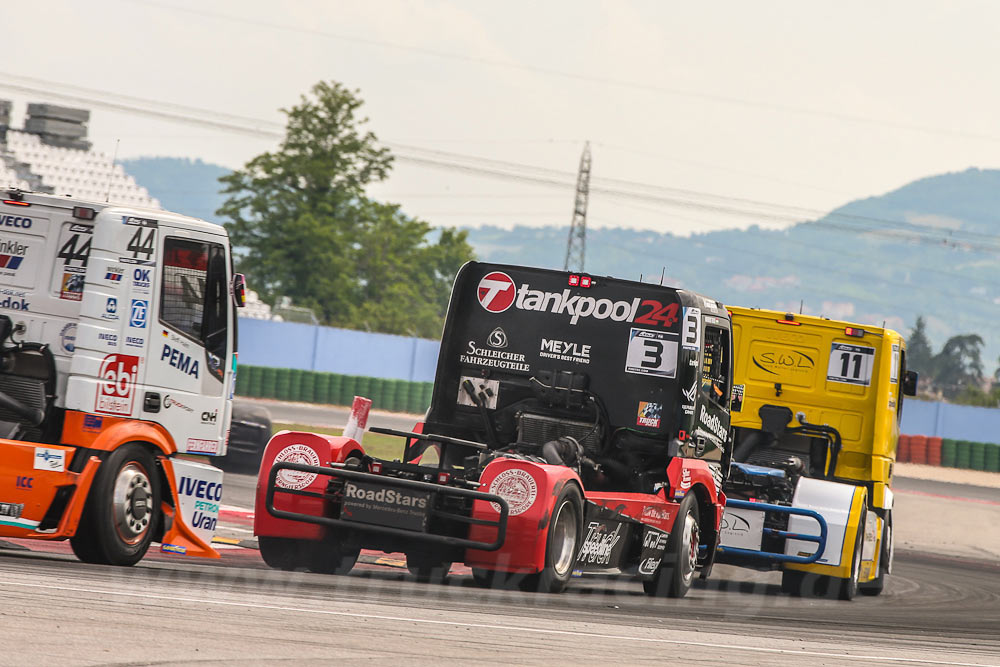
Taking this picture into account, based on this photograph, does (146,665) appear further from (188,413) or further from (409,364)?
(409,364)

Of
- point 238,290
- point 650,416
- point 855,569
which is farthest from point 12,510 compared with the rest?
point 855,569

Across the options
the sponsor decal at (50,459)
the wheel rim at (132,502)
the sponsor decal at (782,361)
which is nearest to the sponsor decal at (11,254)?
the sponsor decal at (50,459)

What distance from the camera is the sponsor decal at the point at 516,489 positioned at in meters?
9.53

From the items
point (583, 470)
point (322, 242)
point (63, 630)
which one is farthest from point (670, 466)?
point (322, 242)

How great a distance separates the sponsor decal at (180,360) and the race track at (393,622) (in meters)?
1.41

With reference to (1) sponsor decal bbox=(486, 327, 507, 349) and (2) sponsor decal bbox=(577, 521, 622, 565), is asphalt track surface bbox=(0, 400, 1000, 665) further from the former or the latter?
(1) sponsor decal bbox=(486, 327, 507, 349)

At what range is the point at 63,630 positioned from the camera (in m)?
6.39

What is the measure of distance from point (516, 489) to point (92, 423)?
2928mm

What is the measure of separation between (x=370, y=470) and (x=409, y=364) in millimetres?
46809

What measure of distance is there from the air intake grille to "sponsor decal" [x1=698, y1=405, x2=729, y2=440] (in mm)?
990

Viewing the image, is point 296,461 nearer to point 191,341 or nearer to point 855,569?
point 191,341

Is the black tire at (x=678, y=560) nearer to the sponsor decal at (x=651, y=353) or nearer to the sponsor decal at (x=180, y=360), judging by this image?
the sponsor decal at (x=651, y=353)

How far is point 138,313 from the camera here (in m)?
9.61

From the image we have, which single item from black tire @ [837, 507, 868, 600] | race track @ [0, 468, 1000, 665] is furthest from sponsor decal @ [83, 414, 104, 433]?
black tire @ [837, 507, 868, 600]
